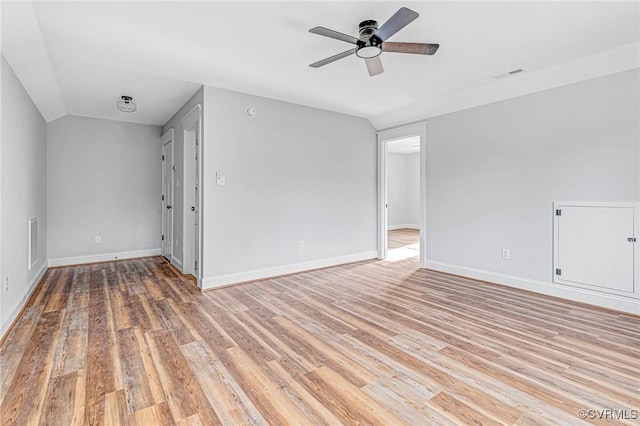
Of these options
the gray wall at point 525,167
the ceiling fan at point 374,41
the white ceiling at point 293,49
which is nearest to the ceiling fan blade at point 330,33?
the ceiling fan at point 374,41

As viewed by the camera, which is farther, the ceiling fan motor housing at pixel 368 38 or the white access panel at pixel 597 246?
the white access panel at pixel 597 246

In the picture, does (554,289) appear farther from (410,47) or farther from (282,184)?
(282,184)

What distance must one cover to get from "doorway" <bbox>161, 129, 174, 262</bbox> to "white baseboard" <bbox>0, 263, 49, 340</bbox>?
5.37 feet

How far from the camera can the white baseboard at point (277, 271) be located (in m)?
3.87

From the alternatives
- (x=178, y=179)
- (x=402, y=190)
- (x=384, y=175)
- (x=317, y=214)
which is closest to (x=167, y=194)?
(x=178, y=179)

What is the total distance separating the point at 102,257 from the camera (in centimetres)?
542

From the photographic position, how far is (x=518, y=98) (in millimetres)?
3752

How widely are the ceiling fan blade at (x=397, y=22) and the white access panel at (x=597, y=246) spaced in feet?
8.92

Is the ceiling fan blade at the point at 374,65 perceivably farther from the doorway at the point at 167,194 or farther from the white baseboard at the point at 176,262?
the white baseboard at the point at 176,262

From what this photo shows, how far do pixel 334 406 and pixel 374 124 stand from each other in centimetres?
466

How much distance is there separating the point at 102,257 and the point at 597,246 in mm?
6917

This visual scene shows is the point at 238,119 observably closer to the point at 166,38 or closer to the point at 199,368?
the point at 166,38

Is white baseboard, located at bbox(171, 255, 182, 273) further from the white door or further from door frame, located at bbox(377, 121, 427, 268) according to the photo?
door frame, located at bbox(377, 121, 427, 268)

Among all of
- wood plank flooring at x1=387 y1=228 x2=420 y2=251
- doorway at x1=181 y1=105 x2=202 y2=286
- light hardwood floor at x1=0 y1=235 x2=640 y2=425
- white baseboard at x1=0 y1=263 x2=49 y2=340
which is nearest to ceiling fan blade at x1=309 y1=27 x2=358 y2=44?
light hardwood floor at x1=0 y1=235 x2=640 y2=425
